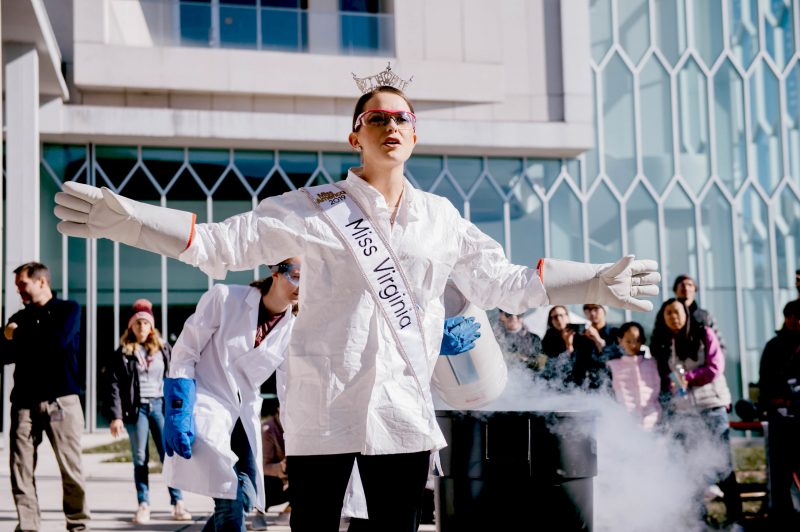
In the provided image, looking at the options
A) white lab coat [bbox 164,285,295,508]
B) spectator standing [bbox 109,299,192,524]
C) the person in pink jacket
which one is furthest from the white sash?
spectator standing [bbox 109,299,192,524]

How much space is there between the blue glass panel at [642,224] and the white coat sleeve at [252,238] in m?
15.7

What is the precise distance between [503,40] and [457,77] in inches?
48.2

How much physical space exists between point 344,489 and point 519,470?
169 centimetres

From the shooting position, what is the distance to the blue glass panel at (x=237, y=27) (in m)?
16.8

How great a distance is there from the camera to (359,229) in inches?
118

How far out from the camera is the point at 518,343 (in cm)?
699

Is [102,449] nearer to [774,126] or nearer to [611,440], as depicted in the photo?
[611,440]

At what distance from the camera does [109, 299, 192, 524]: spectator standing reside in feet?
26.7

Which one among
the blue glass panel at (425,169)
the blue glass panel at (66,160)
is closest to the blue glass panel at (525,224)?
the blue glass panel at (425,169)

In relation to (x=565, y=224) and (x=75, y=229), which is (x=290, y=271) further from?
(x=565, y=224)

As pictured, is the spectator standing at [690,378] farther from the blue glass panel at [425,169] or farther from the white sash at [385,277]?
the blue glass panel at [425,169]

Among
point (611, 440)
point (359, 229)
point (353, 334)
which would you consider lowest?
point (611, 440)

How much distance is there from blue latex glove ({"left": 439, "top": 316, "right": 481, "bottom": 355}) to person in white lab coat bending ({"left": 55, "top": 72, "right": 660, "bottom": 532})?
2.38ft

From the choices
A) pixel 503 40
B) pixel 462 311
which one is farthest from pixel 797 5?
pixel 462 311
